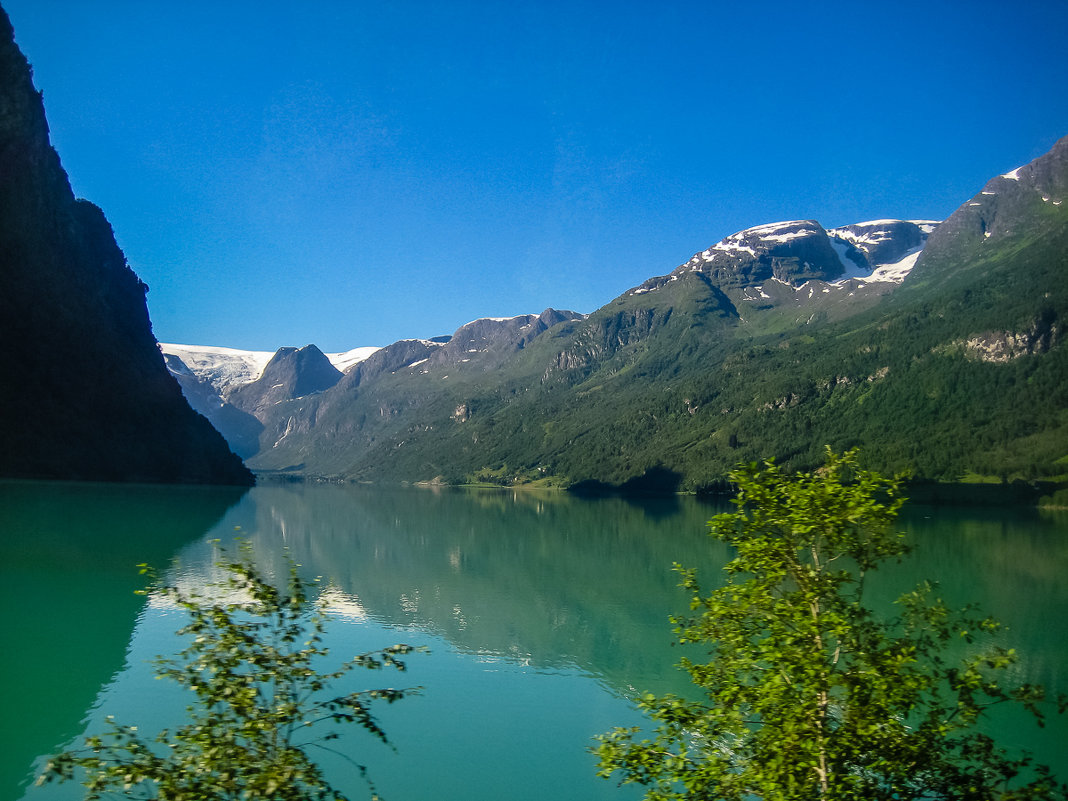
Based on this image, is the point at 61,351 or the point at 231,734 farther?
the point at 61,351

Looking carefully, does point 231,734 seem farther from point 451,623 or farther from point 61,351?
point 61,351

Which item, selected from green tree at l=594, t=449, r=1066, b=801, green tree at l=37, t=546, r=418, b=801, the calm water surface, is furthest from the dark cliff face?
green tree at l=594, t=449, r=1066, b=801

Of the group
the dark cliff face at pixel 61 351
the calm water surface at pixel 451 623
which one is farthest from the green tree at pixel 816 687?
the dark cliff face at pixel 61 351

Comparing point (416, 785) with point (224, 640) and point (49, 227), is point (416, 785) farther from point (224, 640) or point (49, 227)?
point (49, 227)

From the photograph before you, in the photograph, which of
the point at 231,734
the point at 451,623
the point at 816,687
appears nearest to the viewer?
the point at 231,734

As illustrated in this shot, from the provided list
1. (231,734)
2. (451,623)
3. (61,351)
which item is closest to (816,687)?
(231,734)

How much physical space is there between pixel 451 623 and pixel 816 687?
36476mm

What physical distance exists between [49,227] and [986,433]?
9536 inches

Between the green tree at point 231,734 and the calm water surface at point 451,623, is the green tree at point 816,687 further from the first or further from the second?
the calm water surface at point 451,623

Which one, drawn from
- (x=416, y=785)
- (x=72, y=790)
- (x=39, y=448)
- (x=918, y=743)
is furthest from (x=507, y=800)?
(x=39, y=448)

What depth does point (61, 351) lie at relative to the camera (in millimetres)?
141250

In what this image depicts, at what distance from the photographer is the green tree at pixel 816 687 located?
10.0 metres

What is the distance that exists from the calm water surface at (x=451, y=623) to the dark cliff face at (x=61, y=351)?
1674 inches

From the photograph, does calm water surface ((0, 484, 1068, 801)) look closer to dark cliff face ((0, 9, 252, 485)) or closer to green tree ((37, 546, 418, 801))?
green tree ((37, 546, 418, 801))
